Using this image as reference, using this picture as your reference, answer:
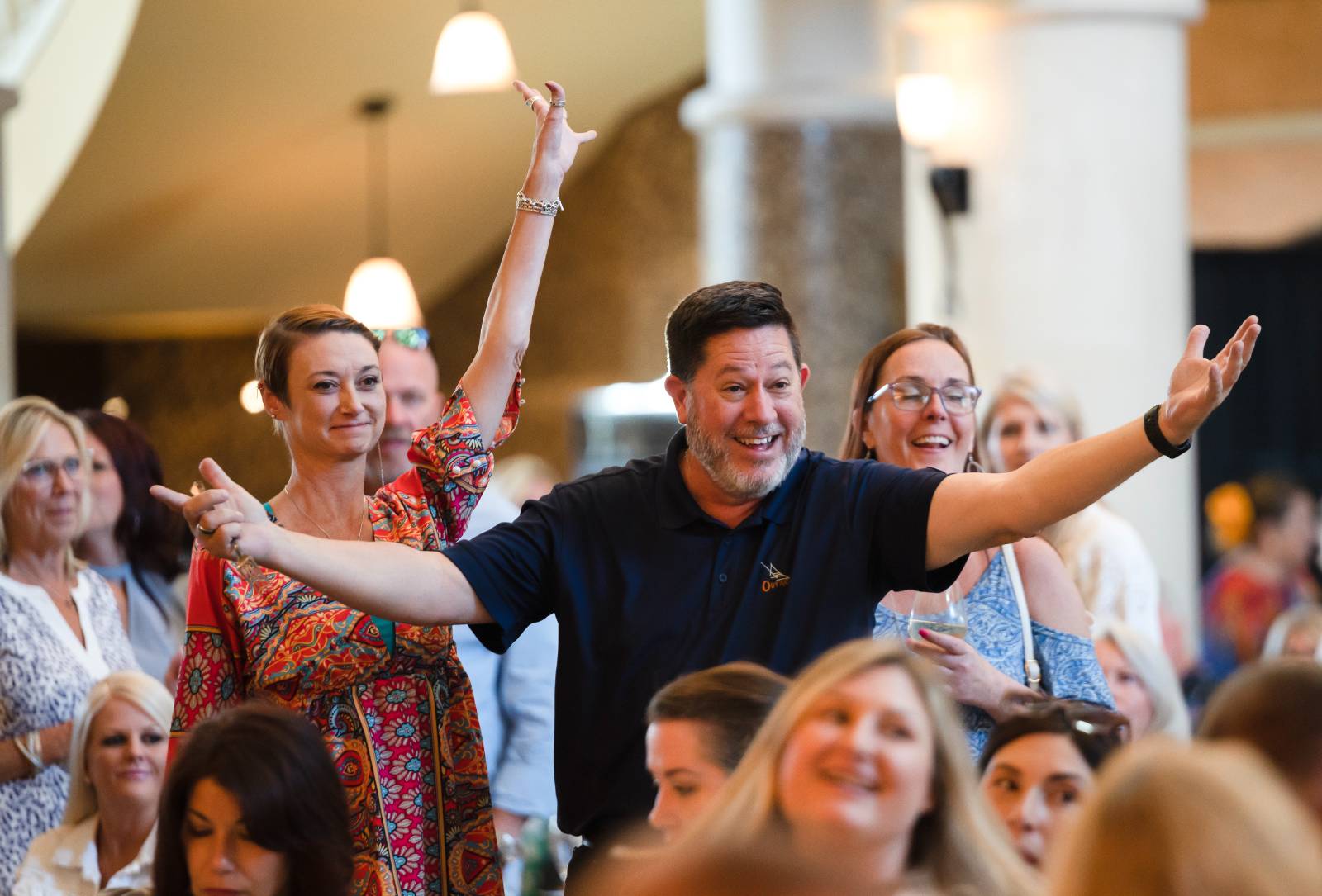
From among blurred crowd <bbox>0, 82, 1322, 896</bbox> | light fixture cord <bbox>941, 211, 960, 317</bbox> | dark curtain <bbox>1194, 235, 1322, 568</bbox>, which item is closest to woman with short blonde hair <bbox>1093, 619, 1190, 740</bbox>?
blurred crowd <bbox>0, 82, 1322, 896</bbox>

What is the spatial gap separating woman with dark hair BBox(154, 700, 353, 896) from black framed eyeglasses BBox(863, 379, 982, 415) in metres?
1.21

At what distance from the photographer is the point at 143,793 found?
348cm

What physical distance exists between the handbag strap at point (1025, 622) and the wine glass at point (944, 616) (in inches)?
8.0

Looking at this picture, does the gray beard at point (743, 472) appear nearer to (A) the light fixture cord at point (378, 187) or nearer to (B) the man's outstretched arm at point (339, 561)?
(B) the man's outstretched arm at point (339, 561)

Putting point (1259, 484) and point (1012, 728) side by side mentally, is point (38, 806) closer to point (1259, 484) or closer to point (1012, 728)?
point (1012, 728)

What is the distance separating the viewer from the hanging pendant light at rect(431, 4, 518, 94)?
6.80 meters

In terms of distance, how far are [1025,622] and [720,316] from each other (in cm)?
78

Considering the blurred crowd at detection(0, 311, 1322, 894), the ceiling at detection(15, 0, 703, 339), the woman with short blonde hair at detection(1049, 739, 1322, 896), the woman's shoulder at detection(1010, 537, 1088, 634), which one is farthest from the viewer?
the ceiling at detection(15, 0, 703, 339)

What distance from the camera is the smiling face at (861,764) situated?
181cm

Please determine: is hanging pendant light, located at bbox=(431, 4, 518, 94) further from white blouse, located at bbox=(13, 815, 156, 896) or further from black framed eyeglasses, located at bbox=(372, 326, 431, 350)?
white blouse, located at bbox=(13, 815, 156, 896)

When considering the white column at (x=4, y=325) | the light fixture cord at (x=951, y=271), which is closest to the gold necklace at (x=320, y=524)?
the white column at (x=4, y=325)

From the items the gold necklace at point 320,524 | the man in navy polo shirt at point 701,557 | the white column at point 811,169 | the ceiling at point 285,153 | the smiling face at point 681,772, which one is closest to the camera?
the smiling face at point 681,772

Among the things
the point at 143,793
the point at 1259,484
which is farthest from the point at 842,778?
the point at 1259,484

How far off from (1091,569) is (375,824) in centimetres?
197
